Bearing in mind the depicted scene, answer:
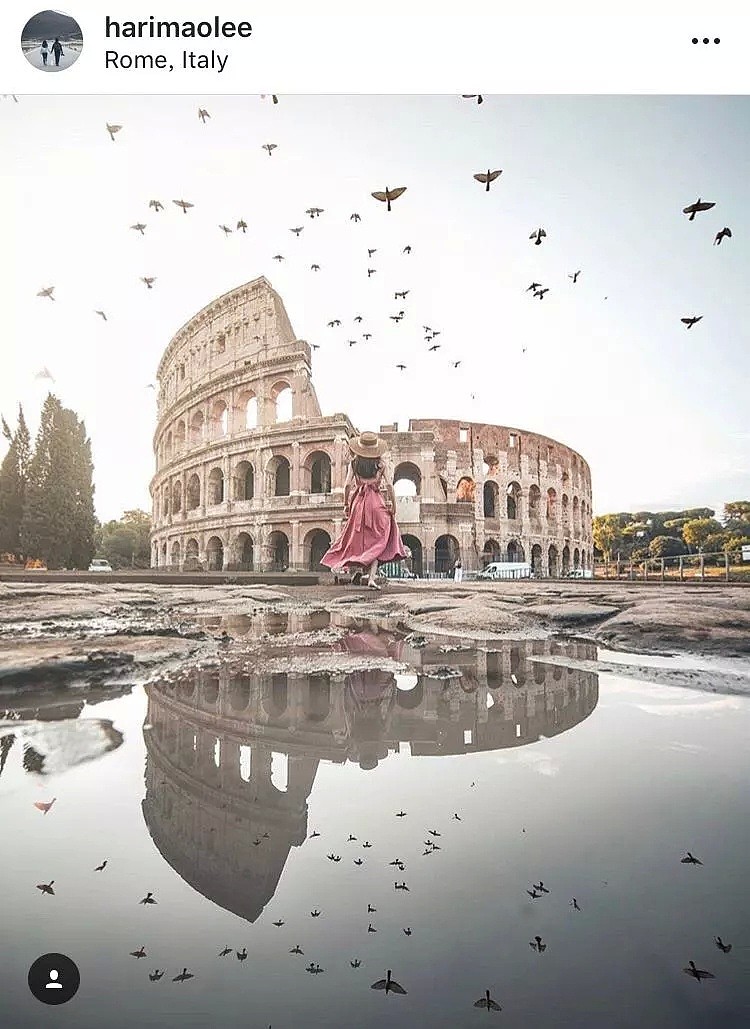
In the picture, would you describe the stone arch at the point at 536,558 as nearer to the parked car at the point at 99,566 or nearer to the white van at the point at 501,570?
the white van at the point at 501,570

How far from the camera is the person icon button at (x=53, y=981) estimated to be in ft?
3.24

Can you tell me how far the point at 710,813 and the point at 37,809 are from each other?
2064 mm

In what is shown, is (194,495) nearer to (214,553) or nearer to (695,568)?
(214,553)

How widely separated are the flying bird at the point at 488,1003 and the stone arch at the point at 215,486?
467 inches

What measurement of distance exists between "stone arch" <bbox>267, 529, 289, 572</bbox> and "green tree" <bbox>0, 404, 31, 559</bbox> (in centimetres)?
800

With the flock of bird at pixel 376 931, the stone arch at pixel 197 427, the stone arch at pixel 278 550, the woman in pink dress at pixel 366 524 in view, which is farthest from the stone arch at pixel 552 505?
the flock of bird at pixel 376 931

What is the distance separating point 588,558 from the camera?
2666cm

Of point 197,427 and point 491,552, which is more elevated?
point 197,427

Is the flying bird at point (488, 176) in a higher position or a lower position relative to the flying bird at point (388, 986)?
higher

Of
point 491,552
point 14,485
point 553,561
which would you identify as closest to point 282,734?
point 14,485

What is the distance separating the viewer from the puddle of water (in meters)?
0.94
